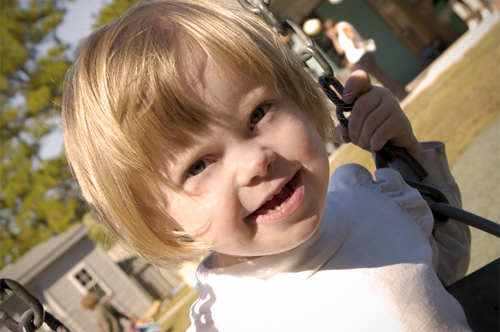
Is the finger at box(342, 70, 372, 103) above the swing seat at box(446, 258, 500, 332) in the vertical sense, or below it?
above

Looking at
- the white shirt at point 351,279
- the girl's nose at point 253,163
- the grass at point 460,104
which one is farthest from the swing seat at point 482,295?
the grass at point 460,104

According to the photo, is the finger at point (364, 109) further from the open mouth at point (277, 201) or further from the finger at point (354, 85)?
the open mouth at point (277, 201)

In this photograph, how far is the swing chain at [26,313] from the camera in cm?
82

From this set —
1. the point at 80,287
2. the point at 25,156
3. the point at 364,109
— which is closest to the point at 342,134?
the point at 364,109

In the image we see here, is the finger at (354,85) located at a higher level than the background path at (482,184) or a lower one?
higher

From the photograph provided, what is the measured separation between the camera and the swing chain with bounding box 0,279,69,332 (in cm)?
82

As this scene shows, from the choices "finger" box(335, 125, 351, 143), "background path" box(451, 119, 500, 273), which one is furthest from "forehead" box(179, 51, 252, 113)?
"background path" box(451, 119, 500, 273)

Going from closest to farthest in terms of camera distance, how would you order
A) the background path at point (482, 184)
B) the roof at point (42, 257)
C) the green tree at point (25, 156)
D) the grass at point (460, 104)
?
the background path at point (482, 184) < the grass at point (460, 104) < the roof at point (42, 257) < the green tree at point (25, 156)

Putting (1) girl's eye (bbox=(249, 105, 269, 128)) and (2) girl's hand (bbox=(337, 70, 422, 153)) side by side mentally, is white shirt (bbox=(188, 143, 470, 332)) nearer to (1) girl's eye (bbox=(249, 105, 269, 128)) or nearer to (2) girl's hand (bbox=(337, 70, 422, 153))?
(2) girl's hand (bbox=(337, 70, 422, 153))

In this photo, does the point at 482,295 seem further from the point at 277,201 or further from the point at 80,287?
the point at 80,287

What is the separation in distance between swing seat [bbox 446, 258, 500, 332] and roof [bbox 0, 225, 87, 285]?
556 inches

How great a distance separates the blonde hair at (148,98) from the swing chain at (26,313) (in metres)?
0.33

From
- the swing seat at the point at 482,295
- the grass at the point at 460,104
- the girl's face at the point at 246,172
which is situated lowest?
the grass at the point at 460,104

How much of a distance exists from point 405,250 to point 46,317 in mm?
911
